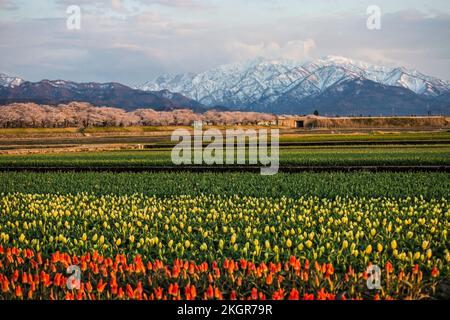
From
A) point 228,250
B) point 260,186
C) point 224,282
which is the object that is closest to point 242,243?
point 228,250

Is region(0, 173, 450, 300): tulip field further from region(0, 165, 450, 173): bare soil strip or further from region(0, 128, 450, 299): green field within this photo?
region(0, 165, 450, 173): bare soil strip

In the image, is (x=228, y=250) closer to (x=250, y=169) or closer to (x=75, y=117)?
(x=250, y=169)

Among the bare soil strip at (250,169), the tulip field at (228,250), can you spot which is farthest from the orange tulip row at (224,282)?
the bare soil strip at (250,169)

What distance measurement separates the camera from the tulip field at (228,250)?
833 cm

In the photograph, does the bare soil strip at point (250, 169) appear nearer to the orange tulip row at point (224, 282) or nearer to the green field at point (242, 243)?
the green field at point (242, 243)

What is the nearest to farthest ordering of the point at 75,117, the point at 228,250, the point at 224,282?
the point at 224,282
the point at 228,250
the point at 75,117

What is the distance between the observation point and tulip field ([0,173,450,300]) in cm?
833

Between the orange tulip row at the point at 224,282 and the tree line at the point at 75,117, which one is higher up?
the tree line at the point at 75,117

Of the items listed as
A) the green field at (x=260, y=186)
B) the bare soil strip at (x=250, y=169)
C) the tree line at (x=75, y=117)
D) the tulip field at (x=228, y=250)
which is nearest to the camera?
the tulip field at (x=228, y=250)

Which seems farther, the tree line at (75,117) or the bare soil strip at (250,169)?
the tree line at (75,117)

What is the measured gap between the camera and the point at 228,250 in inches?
422

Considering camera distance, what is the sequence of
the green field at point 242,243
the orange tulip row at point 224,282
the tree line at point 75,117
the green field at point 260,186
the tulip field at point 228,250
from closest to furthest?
the orange tulip row at point 224,282, the tulip field at point 228,250, the green field at point 242,243, the green field at point 260,186, the tree line at point 75,117
